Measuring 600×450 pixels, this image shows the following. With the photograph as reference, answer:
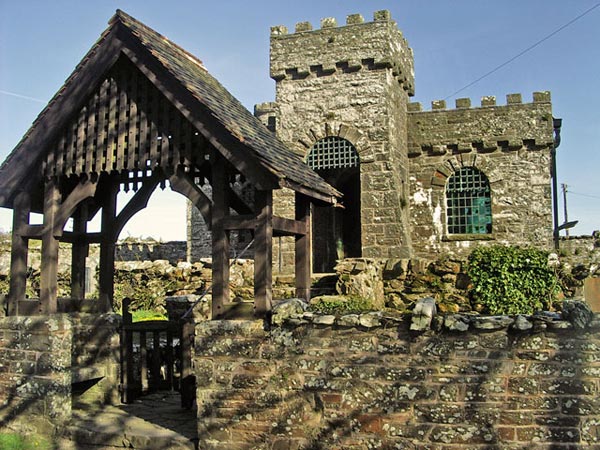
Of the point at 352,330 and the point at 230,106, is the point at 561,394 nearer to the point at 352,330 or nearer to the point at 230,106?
the point at 352,330

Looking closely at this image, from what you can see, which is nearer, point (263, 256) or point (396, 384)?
point (396, 384)

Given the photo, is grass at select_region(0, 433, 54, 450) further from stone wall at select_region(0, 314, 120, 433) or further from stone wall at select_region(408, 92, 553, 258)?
stone wall at select_region(408, 92, 553, 258)

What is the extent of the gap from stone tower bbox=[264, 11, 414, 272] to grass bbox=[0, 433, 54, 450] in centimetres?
1075

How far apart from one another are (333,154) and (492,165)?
5.00m

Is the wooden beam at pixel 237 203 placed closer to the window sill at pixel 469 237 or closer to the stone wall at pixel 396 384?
the stone wall at pixel 396 384

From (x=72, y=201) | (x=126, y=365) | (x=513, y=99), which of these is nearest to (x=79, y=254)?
(x=72, y=201)

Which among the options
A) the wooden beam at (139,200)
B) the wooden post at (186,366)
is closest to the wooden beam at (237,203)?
the wooden beam at (139,200)

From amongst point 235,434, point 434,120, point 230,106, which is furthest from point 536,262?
point 235,434

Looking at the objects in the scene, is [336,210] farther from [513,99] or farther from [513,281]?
[513,281]

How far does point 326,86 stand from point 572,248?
15.1 meters

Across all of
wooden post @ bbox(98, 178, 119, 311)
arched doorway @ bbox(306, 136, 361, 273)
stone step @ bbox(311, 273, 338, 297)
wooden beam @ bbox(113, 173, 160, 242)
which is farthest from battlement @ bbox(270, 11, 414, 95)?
wooden beam @ bbox(113, 173, 160, 242)

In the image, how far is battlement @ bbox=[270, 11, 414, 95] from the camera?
17.3m

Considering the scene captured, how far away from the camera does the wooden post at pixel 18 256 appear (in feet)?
24.9

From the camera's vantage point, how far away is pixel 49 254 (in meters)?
7.42
